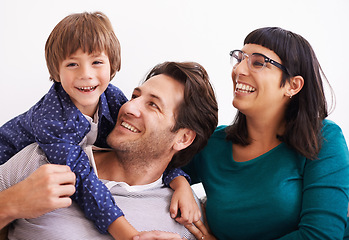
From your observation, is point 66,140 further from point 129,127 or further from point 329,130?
point 329,130

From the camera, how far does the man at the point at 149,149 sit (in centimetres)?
176

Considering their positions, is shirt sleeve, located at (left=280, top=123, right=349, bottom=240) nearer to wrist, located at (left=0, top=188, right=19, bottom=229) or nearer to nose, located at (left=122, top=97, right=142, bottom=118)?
nose, located at (left=122, top=97, right=142, bottom=118)

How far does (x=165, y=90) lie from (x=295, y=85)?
0.65 m

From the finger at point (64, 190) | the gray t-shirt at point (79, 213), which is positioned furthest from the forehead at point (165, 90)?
the finger at point (64, 190)

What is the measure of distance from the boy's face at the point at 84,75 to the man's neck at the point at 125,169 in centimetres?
34

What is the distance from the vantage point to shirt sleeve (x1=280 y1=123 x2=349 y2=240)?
1.76 meters

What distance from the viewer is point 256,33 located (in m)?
2.04

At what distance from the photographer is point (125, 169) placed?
202cm

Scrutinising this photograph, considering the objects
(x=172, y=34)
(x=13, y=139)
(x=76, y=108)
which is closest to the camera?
(x=76, y=108)

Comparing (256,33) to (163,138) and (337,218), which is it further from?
(337,218)

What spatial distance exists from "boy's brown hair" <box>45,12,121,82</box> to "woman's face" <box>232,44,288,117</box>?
0.63 metres

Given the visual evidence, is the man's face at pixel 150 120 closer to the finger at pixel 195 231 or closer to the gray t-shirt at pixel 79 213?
the gray t-shirt at pixel 79 213

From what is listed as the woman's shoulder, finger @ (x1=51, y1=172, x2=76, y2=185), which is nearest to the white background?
the woman's shoulder

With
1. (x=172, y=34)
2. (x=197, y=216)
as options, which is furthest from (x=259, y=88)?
(x=172, y=34)
